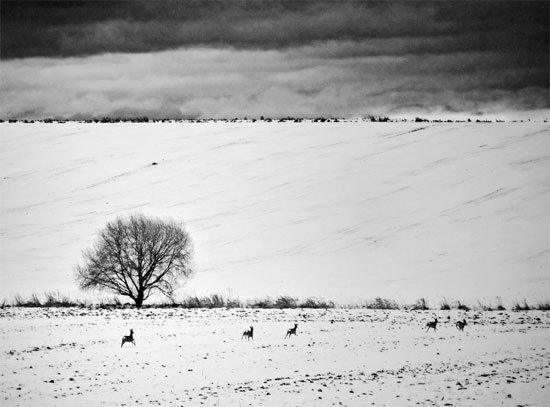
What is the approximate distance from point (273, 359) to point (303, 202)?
97.3 ft

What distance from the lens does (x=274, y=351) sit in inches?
817

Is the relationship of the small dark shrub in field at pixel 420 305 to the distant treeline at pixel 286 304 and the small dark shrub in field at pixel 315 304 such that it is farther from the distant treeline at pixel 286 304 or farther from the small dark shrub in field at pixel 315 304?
the small dark shrub in field at pixel 315 304

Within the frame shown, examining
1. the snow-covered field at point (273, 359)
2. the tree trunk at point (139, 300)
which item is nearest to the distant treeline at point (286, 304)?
the tree trunk at point (139, 300)

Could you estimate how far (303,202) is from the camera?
4916cm

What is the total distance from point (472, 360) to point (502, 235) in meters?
22.9

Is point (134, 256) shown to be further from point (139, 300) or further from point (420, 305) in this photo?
point (420, 305)

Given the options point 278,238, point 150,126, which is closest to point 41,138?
point 150,126

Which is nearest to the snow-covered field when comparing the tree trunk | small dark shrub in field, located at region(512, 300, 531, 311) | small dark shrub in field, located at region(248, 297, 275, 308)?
small dark shrub in field, located at region(512, 300, 531, 311)

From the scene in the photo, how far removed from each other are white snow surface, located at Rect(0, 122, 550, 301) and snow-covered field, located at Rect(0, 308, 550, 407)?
7813mm

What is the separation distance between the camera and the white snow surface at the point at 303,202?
3675cm

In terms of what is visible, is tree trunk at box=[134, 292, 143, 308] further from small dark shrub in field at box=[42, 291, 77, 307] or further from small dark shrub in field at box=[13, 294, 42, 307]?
small dark shrub in field at box=[13, 294, 42, 307]

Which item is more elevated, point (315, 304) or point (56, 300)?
point (56, 300)

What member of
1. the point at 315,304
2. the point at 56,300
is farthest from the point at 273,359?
the point at 56,300

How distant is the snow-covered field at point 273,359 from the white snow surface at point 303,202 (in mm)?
7813
